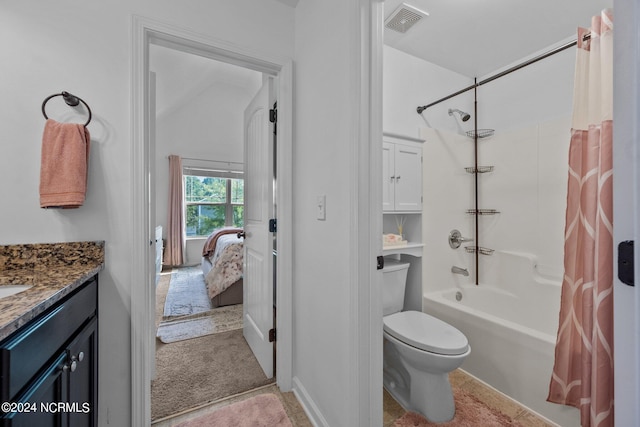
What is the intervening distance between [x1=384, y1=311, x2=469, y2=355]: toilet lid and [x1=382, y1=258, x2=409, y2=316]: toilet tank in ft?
0.38

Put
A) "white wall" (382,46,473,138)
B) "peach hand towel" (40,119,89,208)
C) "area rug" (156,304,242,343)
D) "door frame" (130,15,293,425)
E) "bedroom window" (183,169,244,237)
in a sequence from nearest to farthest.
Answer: "peach hand towel" (40,119,89,208), "door frame" (130,15,293,425), "white wall" (382,46,473,138), "area rug" (156,304,242,343), "bedroom window" (183,169,244,237)

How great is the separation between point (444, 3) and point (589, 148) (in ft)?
4.33

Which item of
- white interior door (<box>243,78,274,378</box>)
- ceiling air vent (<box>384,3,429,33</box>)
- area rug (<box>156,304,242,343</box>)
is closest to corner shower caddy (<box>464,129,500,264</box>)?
ceiling air vent (<box>384,3,429,33</box>)

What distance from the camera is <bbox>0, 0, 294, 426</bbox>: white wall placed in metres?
1.09

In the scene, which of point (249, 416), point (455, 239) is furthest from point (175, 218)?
point (455, 239)

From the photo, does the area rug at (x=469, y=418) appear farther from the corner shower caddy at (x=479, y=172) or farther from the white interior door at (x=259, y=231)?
the corner shower caddy at (x=479, y=172)

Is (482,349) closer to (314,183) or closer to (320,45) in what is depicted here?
(314,183)

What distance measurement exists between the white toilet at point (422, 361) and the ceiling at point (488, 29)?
6.86 feet

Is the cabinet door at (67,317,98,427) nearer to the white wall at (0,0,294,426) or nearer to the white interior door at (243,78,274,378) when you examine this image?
the white wall at (0,0,294,426)

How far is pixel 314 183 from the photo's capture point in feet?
4.60

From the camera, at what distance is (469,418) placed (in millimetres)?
1427

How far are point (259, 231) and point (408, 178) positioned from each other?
125cm

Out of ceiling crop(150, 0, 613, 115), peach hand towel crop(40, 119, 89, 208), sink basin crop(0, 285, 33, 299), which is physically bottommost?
sink basin crop(0, 285, 33, 299)

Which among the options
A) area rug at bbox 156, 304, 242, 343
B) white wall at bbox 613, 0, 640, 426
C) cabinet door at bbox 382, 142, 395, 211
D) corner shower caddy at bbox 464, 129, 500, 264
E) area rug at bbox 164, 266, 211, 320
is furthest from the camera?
area rug at bbox 164, 266, 211, 320
